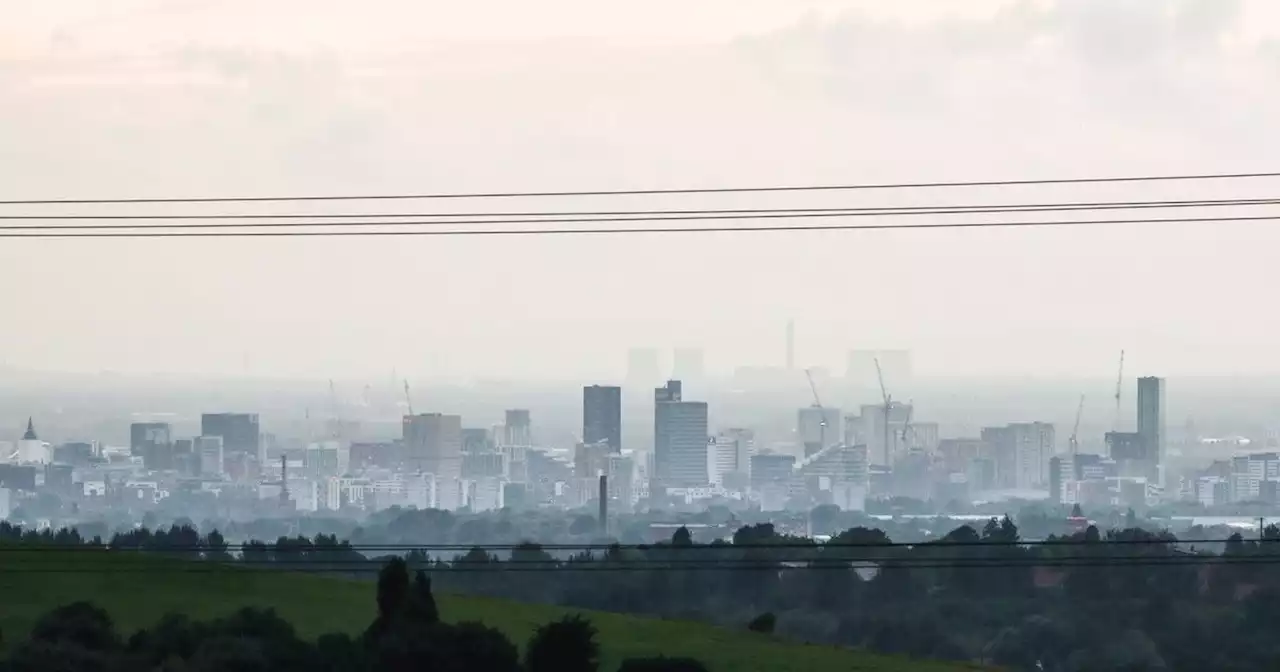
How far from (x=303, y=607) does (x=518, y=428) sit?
765 inches

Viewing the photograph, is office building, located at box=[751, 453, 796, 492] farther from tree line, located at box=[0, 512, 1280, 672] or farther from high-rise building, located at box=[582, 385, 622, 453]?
tree line, located at box=[0, 512, 1280, 672]

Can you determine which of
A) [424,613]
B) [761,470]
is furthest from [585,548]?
[761,470]

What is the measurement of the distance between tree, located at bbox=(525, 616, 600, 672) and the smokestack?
19.7 meters

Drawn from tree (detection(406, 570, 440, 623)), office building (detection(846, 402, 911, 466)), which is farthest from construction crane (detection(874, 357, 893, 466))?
tree (detection(406, 570, 440, 623))

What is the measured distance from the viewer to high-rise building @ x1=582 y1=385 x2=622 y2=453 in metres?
62.4

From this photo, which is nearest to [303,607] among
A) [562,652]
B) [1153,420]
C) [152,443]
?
[152,443]

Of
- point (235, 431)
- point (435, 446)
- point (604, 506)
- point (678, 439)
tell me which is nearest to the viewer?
point (604, 506)

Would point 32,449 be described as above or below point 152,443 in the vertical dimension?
below

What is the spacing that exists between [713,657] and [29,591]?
22.5 metres

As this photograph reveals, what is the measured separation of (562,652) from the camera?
3159 cm

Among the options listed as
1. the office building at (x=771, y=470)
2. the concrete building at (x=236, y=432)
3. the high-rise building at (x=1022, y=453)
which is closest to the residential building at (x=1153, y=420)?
the high-rise building at (x=1022, y=453)

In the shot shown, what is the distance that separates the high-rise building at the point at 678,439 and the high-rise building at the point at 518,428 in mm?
5474

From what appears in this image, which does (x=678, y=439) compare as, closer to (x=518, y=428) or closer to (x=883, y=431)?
(x=518, y=428)

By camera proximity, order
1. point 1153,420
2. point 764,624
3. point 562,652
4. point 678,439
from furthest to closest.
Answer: point 678,439
point 1153,420
point 764,624
point 562,652
